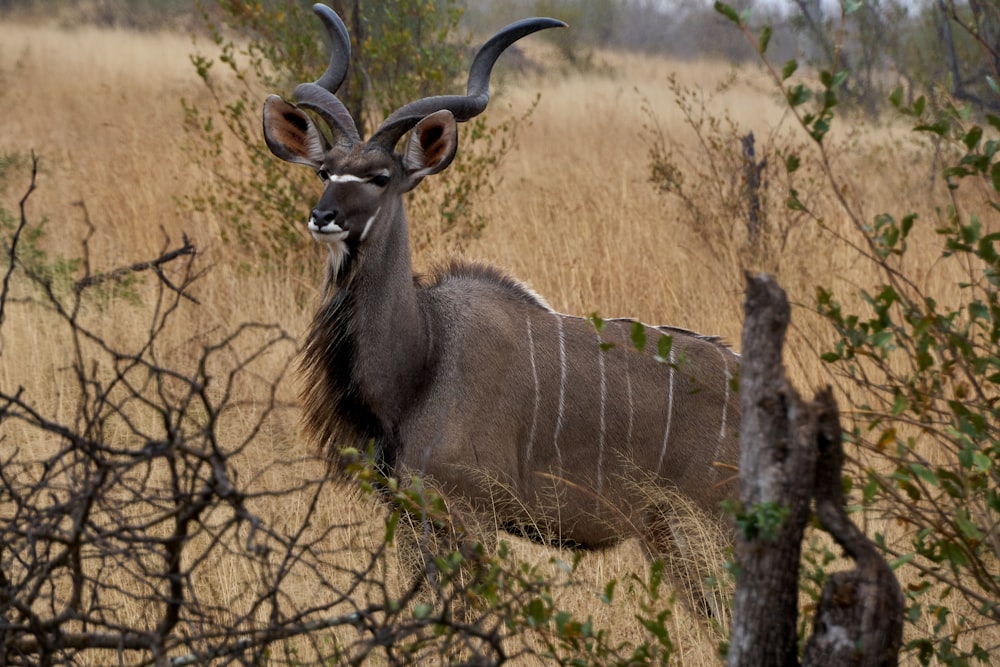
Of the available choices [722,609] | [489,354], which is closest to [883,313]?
[722,609]

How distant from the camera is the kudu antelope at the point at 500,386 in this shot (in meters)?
3.59

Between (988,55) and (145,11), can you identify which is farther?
(145,11)

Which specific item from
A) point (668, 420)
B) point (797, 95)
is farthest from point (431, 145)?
point (797, 95)

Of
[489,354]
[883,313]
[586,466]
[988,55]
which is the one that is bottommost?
[586,466]

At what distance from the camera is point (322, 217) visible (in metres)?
3.56

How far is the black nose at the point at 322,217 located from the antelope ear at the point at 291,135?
0.45 metres

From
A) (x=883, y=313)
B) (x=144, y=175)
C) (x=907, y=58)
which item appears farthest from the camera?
(x=907, y=58)

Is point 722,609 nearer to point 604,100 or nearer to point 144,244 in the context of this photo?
point 144,244

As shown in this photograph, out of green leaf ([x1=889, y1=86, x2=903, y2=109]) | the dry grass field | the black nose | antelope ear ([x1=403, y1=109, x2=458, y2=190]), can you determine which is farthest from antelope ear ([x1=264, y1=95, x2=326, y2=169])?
green leaf ([x1=889, y1=86, x2=903, y2=109])

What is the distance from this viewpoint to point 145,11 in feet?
79.8

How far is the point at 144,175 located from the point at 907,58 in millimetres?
9823

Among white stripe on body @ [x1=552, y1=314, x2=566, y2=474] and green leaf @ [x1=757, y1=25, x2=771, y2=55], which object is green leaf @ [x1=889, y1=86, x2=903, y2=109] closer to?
green leaf @ [x1=757, y1=25, x2=771, y2=55]

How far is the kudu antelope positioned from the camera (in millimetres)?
3586

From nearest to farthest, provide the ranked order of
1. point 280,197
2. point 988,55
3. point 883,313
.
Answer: point 883,313, point 988,55, point 280,197
